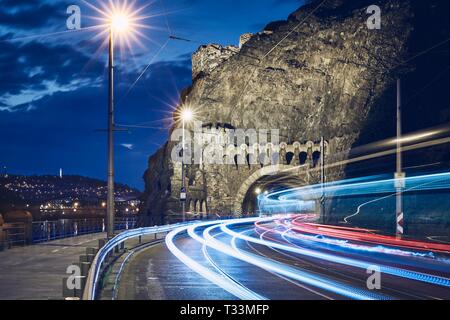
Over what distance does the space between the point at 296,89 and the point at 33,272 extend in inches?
2452

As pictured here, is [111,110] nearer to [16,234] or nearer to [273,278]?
[16,234]

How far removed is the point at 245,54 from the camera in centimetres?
8175

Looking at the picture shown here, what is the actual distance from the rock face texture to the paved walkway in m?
35.7

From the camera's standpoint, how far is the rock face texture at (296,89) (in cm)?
6569

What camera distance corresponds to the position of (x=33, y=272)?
1644 cm

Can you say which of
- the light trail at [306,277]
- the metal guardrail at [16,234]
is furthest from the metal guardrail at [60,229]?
the light trail at [306,277]

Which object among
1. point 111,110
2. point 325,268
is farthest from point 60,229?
point 325,268

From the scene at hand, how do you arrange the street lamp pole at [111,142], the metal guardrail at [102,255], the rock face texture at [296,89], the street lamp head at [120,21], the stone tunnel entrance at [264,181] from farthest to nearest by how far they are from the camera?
the stone tunnel entrance at [264,181], the rock face texture at [296,89], the street lamp head at [120,21], the street lamp pole at [111,142], the metal guardrail at [102,255]

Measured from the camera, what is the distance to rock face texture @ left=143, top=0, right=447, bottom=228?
65688 mm

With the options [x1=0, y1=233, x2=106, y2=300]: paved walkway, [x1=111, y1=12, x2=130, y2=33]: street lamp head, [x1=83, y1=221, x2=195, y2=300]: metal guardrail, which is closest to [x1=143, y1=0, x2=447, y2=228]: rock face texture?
[x1=83, y1=221, x2=195, y2=300]: metal guardrail

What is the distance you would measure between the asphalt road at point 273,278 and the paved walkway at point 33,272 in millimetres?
1542

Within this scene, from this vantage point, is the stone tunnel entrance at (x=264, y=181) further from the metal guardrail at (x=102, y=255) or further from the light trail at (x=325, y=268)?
the light trail at (x=325, y=268)
